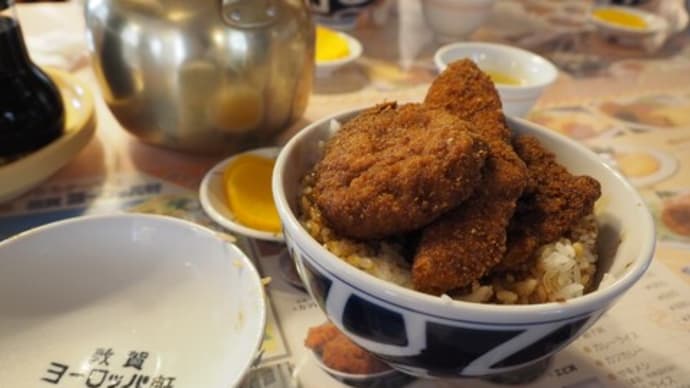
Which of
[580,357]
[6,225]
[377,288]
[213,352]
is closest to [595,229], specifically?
[580,357]

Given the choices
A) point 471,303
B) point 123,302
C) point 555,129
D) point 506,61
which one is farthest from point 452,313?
point 506,61

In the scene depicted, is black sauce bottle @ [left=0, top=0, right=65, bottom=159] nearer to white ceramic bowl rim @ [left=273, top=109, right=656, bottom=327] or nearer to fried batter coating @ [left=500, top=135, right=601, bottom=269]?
white ceramic bowl rim @ [left=273, top=109, right=656, bottom=327]

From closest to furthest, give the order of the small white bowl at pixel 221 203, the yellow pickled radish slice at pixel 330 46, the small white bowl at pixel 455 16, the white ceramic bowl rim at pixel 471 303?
the white ceramic bowl rim at pixel 471 303, the small white bowl at pixel 221 203, the yellow pickled radish slice at pixel 330 46, the small white bowl at pixel 455 16

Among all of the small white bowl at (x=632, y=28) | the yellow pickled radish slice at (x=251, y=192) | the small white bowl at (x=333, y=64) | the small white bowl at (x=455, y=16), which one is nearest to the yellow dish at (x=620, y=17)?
the small white bowl at (x=632, y=28)

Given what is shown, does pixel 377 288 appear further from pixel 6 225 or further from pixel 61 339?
pixel 6 225

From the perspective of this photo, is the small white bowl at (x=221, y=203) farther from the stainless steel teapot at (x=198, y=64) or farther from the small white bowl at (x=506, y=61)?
the small white bowl at (x=506, y=61)
